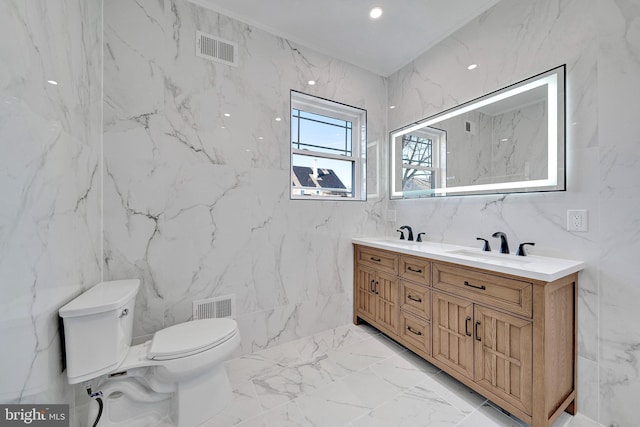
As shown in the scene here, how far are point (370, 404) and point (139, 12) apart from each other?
2948 mm

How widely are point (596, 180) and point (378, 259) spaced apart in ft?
4.79

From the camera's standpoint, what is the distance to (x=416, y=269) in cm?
185

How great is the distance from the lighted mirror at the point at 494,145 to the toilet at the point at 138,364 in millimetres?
2073

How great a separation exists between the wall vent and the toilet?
33cm

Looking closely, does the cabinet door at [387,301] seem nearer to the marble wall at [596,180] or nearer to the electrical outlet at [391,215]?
the electrical outlet at [391,215]

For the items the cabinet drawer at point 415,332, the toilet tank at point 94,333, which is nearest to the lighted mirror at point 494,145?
the cabinet drawer at point 415,332

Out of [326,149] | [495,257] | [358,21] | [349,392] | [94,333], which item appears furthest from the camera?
[326,149]

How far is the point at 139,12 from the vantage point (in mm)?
1661

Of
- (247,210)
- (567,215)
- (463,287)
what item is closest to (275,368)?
(247,210)

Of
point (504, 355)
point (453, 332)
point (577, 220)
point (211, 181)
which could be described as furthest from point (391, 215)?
point (211, 181)

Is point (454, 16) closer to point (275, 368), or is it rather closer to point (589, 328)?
point (589, 328)

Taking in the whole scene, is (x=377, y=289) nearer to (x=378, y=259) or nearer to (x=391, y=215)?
(x=378, y=259)

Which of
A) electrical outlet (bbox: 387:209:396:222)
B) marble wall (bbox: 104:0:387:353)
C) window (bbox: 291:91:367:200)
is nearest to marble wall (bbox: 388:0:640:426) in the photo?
electrical outlet (bbox: 387:209:396:222)

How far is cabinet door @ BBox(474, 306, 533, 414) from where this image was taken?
49.4 inches
